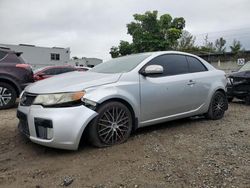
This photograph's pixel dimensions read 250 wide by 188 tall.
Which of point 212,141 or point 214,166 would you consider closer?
point 214,166

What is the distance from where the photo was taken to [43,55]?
150 ft

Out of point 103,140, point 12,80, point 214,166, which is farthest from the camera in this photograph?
point 12,80

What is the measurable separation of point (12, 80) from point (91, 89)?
432 cm

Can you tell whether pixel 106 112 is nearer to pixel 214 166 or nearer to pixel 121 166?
pixel 121 166

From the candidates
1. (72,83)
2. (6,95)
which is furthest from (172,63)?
(6,95)

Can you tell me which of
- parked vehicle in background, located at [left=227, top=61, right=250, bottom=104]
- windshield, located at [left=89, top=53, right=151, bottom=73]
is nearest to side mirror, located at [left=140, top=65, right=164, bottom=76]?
windshield, located at [left=89, top=53, right=151, bottom=73]

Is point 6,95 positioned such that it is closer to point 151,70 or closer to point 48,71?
point 151,70

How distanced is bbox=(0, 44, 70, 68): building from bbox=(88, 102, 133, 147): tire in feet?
133

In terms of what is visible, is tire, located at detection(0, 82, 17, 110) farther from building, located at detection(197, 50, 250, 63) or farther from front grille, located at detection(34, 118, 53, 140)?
building, located at detection(197, 50, 250, 63)

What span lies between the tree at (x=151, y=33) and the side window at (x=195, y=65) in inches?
1210

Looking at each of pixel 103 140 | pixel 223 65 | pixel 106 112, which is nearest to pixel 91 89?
pixel 106 112

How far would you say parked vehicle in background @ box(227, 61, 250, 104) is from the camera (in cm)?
936

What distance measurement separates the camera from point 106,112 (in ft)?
15.3

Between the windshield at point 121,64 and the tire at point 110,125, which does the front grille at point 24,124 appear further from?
the windshield at point 121,64
